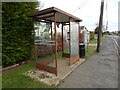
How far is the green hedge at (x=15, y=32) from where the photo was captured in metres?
3.63

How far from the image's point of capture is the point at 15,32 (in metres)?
3.95

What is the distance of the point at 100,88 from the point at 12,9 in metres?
4.71

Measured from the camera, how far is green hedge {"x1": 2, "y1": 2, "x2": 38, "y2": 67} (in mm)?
3633

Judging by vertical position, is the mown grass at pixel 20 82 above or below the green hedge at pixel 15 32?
below

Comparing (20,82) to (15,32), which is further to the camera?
(15,32)

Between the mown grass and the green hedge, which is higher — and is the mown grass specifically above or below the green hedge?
below

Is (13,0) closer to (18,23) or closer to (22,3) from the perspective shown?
(22,3)

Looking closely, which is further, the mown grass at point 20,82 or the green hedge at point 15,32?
the green hedge at point 15,32

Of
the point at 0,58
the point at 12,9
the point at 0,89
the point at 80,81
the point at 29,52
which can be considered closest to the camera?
Result: the point at 0,89

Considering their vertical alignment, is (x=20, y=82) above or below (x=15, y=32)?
below

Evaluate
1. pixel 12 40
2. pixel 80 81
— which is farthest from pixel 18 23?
pixel 80 81

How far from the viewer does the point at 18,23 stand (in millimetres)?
4090

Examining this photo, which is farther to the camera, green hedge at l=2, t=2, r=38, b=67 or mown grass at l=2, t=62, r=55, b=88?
green hedge at l=2, t=2, r=38, b=67

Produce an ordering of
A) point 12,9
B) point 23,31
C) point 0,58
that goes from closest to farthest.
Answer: point 0,58 → point 12,9 → point 23,31
